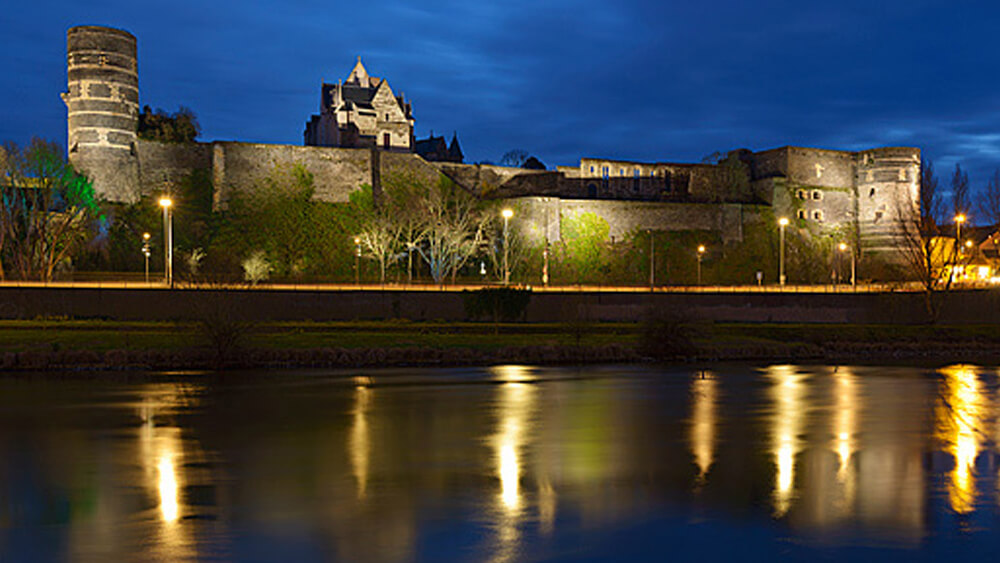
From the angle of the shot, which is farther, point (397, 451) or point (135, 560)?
point (397, 451)

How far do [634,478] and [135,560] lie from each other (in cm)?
752

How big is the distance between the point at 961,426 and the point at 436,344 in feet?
61.1

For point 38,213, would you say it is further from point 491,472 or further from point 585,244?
point 491,472

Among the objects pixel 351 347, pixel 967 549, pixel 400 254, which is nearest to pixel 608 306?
pixel 351 347

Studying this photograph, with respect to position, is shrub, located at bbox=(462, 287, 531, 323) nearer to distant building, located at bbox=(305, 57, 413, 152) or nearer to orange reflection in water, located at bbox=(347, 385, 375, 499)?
orange reflection in water, located at bbox=(347, 385, 375, 499)

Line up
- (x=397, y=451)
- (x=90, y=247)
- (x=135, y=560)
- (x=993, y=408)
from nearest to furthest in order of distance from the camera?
(x=135, y=560) → (x=397, y=451) → (x=993, y=408) → (x=90, y=247)

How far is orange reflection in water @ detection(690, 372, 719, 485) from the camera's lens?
14469 millimetres

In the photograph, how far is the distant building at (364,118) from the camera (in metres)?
83.5

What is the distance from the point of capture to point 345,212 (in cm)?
6781

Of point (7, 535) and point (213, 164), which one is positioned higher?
point (213, 164)

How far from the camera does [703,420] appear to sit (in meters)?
18.7

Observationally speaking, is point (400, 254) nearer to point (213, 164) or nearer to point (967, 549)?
point (213, 164)

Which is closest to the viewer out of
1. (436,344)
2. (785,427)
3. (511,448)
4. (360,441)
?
(511,448)

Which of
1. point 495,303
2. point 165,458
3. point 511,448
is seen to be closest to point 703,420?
point 511,448
